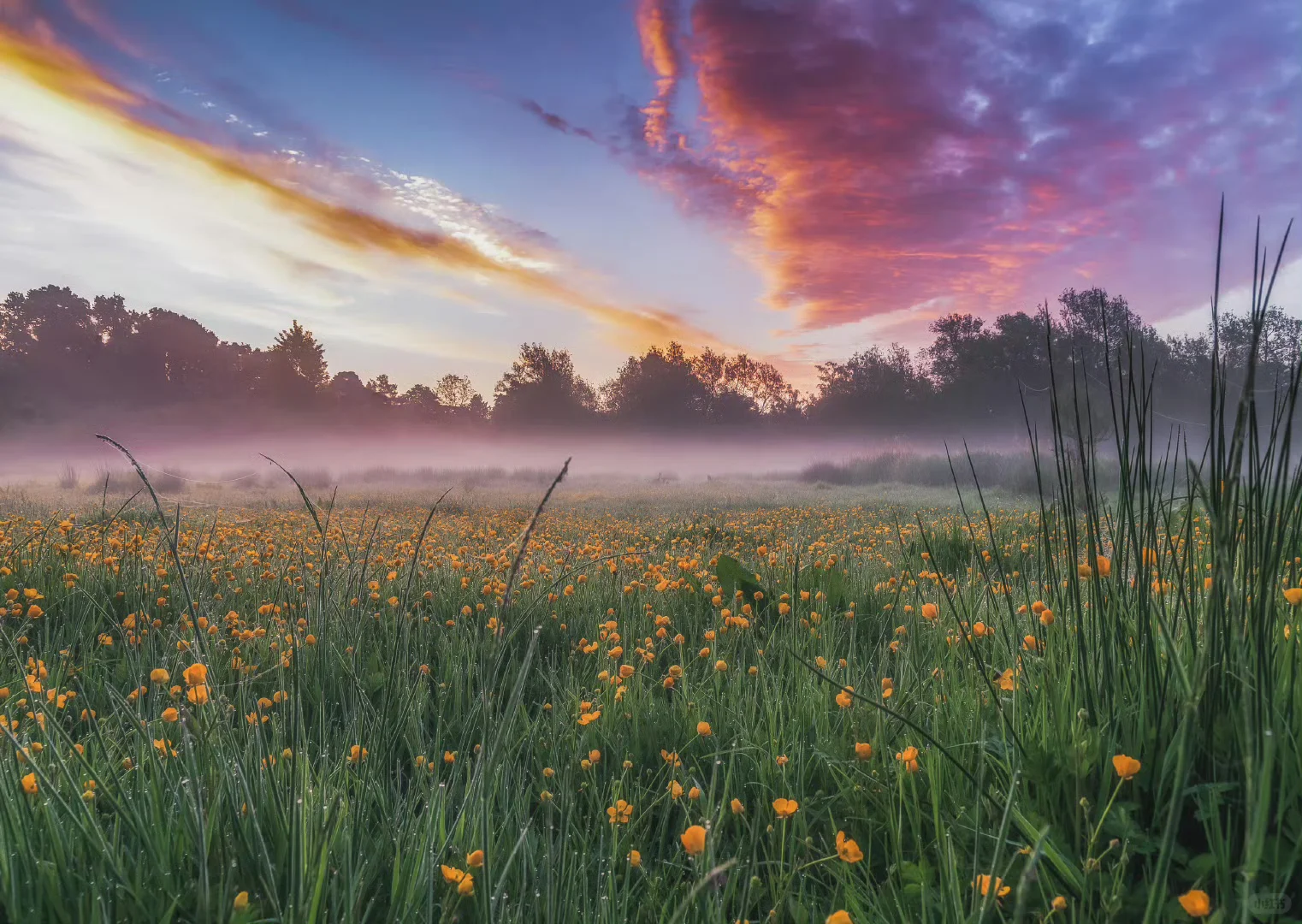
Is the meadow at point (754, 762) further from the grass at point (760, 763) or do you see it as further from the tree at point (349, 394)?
the tree at point (349, 394)

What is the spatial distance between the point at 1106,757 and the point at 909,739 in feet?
2.59

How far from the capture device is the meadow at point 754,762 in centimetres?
150

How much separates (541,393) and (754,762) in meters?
73.3

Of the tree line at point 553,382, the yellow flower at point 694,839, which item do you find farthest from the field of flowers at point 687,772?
the tree line at point 553,382

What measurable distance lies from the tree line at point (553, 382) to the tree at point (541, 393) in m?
0.13

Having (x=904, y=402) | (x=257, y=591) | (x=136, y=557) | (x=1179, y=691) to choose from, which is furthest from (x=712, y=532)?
(x=904, y=402)

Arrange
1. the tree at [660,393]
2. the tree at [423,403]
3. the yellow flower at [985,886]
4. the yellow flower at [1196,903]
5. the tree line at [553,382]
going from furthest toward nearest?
the tree at [660,393]
the tree at [423,403]
the tree line at [553,382]
the yellow flower at [985,886]
the yellow flower at [1196,903]

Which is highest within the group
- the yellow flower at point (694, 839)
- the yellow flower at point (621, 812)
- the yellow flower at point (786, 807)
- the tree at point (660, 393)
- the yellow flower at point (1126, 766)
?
the tree at point (660, 393)

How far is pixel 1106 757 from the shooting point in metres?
1.72

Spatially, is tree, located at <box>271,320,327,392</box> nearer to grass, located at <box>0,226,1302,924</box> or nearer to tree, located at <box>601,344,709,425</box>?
tree, located at <box>601,344,709,425</box>

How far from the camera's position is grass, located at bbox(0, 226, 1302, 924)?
1505 mm

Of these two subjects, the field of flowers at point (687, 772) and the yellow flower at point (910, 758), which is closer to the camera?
the field of flowers at point (687, 772)

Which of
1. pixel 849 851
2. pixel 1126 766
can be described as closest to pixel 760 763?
pixel 849 851

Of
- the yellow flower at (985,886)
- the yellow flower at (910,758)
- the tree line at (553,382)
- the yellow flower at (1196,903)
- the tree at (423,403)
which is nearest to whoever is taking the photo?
the yellow flower at (1196,903)
